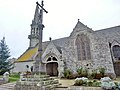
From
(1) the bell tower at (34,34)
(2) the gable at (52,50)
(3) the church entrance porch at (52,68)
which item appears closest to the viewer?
(2) the gable at (52,50)

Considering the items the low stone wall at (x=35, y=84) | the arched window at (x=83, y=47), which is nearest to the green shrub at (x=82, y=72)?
the arched window at (x=83, y=47)

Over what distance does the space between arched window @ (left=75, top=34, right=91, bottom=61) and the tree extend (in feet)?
43.0

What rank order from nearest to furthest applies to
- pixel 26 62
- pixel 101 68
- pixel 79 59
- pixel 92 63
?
pixel 101 68 < pixel 92 63 < pixel 79 59 < pixel 26 62

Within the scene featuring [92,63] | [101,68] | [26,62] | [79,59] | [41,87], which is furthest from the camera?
[26,62]

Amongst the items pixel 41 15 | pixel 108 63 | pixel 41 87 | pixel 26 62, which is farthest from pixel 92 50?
pixel 26 62

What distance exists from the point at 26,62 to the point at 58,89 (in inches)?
799

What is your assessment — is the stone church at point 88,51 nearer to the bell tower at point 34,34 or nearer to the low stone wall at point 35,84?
the low stone wall at point 35,84

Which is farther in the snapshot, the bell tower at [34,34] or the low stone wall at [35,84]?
the bell tower at [34,34]

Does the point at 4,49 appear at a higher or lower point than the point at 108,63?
higher

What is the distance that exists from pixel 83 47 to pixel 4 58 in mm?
14831

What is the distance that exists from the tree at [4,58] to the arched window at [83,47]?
13.1 meters

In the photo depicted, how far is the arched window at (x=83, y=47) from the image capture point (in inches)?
760

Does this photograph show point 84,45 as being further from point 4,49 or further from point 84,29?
point 4,49

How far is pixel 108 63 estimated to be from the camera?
16984 mm
